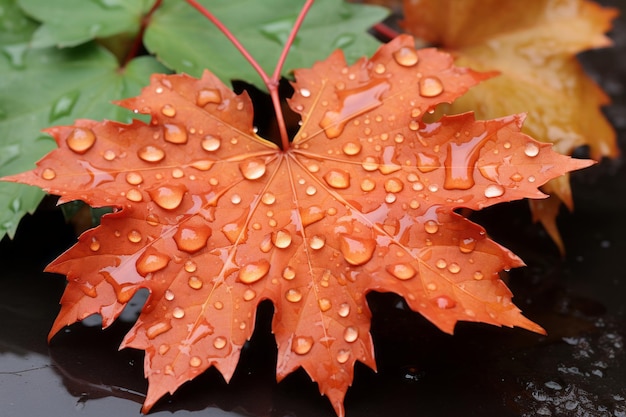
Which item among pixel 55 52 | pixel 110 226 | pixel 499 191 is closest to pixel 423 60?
pixel 499 191

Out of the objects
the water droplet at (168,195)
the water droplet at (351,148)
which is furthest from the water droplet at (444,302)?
the water droplet at (168,195)

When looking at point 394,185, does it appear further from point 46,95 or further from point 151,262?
point 46,95

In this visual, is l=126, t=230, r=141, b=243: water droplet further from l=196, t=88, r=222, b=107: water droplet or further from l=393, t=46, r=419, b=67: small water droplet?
l=393, t=46, r=419, b=67: small water droplet

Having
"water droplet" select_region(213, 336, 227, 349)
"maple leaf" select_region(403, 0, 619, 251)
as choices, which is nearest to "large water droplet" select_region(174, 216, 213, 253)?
"water droplet" select_region(213, 336, 227, 349)

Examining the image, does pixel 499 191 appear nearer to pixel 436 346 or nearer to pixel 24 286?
pixel 436 346

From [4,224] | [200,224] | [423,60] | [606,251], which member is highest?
[423,60]

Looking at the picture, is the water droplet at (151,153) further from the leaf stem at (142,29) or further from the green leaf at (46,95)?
the leaf stem at (142,29)
